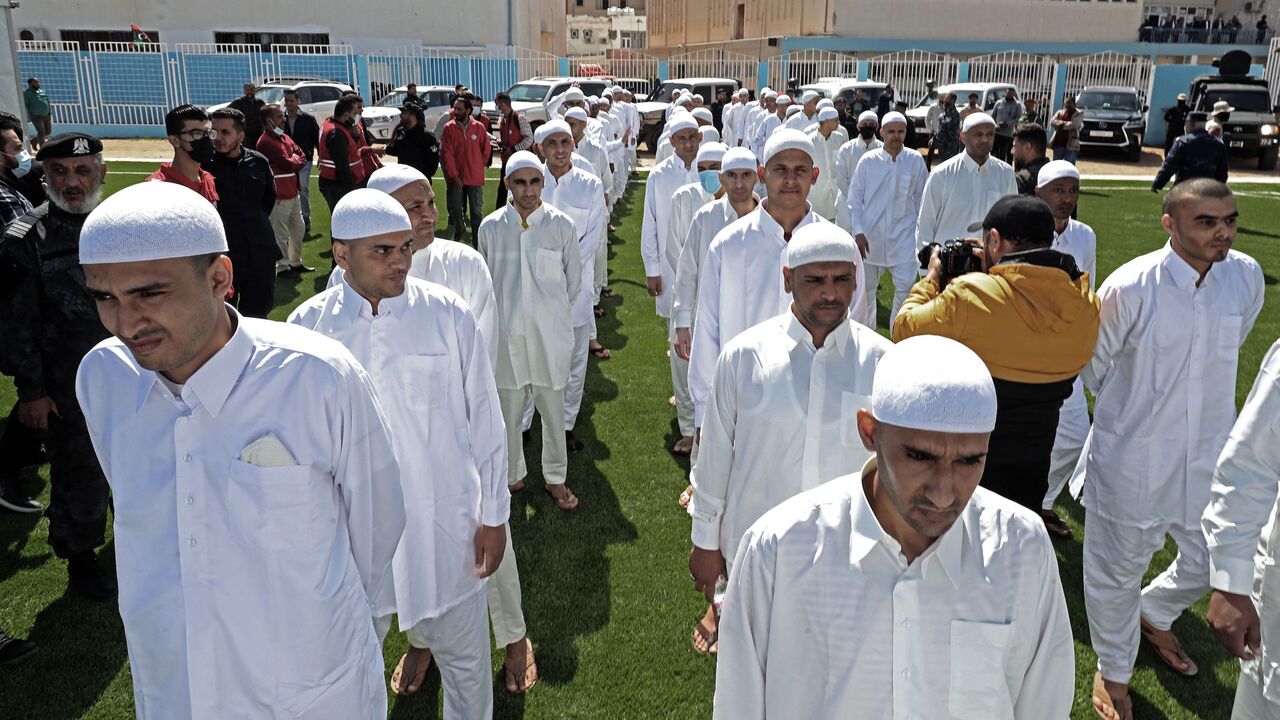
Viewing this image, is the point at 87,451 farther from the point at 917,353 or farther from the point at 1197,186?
the point at 1197,186

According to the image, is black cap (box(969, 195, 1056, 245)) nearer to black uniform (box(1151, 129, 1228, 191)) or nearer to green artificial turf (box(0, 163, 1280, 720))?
green artificial turf (box(0, 163, 1280, 720))

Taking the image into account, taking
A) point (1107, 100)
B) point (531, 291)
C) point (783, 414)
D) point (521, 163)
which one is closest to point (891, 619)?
point (783, 414)

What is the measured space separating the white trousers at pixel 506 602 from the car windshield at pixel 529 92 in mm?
23484

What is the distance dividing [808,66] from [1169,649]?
3568 centimetres

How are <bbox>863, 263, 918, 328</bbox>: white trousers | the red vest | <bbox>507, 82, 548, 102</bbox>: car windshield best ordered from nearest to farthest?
<bbox>863, 263, 918, 328</bbox>: white trousers, the red vest, <bbox>507, 82, 548, 102</bbox>: car windshield

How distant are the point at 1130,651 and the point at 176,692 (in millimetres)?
3652

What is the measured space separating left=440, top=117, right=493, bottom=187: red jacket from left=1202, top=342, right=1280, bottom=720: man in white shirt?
11.0 metres

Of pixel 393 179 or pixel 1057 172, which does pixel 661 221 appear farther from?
pixel 393 179

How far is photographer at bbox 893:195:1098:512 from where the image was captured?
11.3ft

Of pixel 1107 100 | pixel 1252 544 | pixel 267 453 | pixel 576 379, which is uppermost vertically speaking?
pixel 1107 100

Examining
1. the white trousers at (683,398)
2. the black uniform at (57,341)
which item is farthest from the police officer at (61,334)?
the white trousers at (683,398)

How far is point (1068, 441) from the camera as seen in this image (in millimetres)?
5887

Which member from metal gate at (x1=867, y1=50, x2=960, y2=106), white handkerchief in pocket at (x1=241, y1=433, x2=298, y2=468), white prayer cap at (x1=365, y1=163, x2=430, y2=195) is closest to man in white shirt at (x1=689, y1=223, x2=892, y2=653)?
white handkerchief in pocket at (x1=241, y1=433, x2=298, y2=468)

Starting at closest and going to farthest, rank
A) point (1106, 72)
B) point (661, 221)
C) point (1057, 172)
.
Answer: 1. point (1057, 172)
2. point (661, 221)
3. point (1106, 72)
